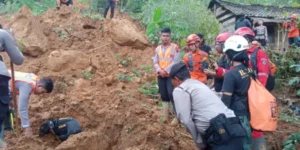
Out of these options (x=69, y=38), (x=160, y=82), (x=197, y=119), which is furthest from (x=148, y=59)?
(x=197, y=119)

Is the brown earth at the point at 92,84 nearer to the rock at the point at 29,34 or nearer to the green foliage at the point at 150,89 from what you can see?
the rock at the point at 29,34

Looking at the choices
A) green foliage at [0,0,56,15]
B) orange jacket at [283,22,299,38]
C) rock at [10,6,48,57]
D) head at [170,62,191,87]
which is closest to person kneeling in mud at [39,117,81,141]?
head at [170,62,191,87]

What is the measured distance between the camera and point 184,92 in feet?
11.5

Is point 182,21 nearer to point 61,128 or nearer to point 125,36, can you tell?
point 125,36

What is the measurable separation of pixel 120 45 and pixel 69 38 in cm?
144

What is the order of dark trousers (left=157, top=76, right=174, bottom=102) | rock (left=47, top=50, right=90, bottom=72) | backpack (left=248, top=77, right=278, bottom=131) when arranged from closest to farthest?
backpack (left=248, top=77, right=278, bottom=131) → dark trousers (left=157, top=76, right=174, bottom=102) → rock (left=47, top=50, right=90, bottom=72)

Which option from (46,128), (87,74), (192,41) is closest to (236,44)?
(192,41)

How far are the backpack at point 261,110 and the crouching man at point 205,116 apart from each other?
368 mm

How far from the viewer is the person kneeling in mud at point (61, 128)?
5.48 metres

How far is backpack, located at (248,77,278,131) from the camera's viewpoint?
3.94 meters

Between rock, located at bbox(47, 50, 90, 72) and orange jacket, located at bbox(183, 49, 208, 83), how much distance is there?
4.04m

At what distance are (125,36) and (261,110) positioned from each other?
22.9 feet

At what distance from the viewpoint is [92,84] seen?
28.4 feet

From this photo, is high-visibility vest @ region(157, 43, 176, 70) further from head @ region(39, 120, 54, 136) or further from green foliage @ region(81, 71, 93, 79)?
green foliage @ region(81, 71, 93, 79)
